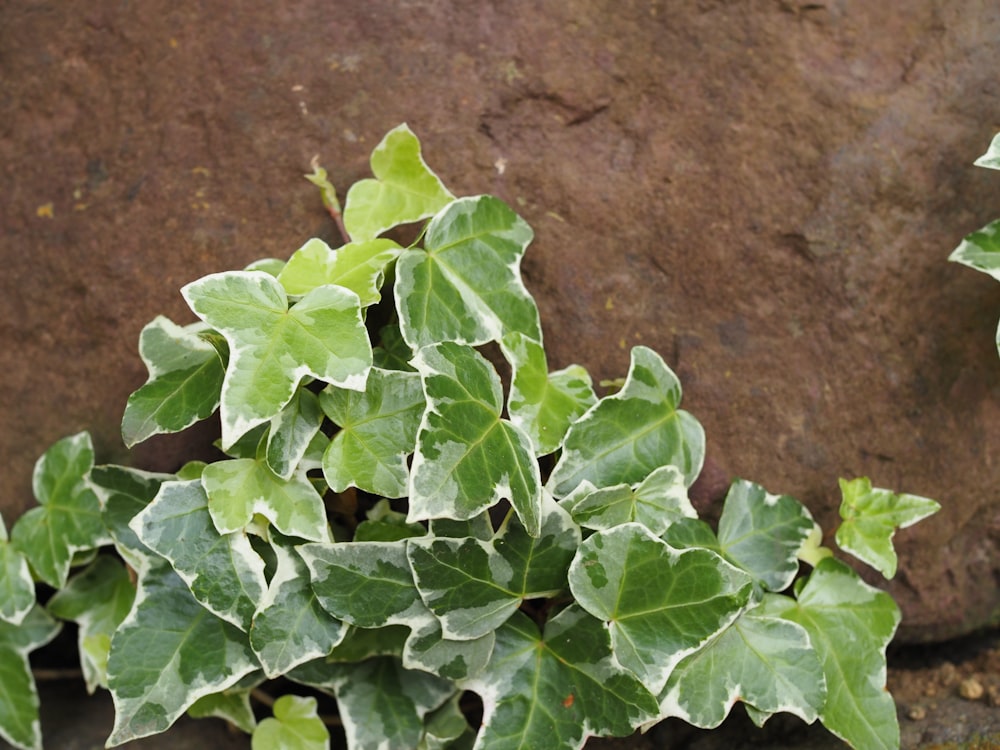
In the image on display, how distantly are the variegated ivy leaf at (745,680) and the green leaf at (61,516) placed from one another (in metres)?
0.84

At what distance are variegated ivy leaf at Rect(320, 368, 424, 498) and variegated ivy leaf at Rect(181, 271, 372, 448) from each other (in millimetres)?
82

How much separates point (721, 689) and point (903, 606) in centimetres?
40

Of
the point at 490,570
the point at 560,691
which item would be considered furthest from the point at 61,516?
the point at 560,691

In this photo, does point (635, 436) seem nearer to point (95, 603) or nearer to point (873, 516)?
point (873, 516)

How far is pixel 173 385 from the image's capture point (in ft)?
3.92

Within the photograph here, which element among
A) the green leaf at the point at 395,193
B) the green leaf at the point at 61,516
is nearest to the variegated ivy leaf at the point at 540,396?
the green leaf at the point at 395,193

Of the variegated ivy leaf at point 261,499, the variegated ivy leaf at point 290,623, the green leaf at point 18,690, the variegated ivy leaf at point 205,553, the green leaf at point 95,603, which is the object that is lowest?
the green leaf at point 18,690

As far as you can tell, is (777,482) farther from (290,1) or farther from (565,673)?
(290,1)

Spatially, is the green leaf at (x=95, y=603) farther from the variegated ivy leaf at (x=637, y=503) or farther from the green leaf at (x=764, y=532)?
the green leaf at (x=764, y=532)

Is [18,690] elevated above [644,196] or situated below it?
below

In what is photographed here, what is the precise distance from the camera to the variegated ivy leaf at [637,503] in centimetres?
116

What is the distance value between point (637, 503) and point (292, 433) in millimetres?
451

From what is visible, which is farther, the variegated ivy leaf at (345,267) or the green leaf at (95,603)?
the green leaf at (95,603)

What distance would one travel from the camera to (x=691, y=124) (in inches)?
53.7
